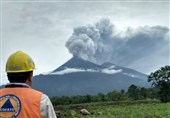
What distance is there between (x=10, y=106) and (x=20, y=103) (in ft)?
0.26

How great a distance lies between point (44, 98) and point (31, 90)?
0.47 feet

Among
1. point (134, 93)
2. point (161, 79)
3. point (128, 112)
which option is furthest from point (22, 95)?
point (134, 93)

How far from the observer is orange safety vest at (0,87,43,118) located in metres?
3.45

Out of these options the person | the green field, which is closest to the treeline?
the green field

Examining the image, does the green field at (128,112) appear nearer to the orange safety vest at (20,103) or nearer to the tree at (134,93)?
the orange safety vest at (20,103)

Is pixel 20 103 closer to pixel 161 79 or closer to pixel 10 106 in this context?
pixel 10 106

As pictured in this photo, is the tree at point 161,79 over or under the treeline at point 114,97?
over

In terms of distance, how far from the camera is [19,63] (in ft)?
11.7

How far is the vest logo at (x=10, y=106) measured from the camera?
345 cm

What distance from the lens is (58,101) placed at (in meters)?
57.1

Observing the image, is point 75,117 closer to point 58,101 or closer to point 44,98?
point 44,98

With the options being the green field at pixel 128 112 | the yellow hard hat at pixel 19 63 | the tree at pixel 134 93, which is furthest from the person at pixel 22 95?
the tree at pixel 134 93

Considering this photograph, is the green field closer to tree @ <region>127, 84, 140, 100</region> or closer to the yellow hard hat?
the yellow hard hat

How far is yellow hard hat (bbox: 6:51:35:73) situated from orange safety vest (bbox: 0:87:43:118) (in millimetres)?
150
